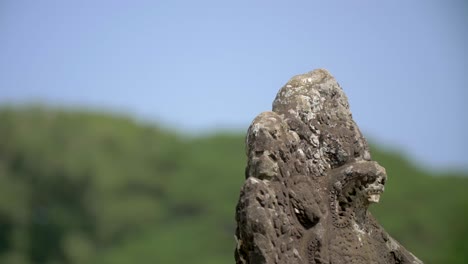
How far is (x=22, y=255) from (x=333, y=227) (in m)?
44.6

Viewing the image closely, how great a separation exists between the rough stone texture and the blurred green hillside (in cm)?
→ 3733

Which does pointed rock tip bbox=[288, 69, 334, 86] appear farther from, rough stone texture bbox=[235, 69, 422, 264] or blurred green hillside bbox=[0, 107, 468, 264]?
blurred green hillside bbox=[0, 107, 468, 264]

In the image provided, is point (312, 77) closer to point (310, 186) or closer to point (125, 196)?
point (310, 186)

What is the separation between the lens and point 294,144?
775 cm

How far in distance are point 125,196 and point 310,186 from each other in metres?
46.2

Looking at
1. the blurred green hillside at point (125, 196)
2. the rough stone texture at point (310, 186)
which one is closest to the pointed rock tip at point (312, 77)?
the rough stone texture at point (310, 186)

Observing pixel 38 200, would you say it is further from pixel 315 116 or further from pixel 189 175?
pixel 315 116

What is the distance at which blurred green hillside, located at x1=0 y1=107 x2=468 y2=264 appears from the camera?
48.3 metres

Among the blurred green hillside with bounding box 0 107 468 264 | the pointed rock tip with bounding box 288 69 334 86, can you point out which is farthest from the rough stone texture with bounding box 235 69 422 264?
the blurred green hillside with bounding box 0 107 468 264

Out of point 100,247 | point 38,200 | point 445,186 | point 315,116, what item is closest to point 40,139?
point 38,200

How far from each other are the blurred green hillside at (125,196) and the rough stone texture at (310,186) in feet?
122

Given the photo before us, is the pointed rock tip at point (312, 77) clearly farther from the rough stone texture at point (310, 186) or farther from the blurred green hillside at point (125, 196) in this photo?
the blurred green hillside at point (125, 196)

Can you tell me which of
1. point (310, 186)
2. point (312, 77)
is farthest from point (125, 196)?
point (310, 186)

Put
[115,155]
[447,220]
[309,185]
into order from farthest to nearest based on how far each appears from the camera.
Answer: [115,155] < [447,220] < [309,185]
